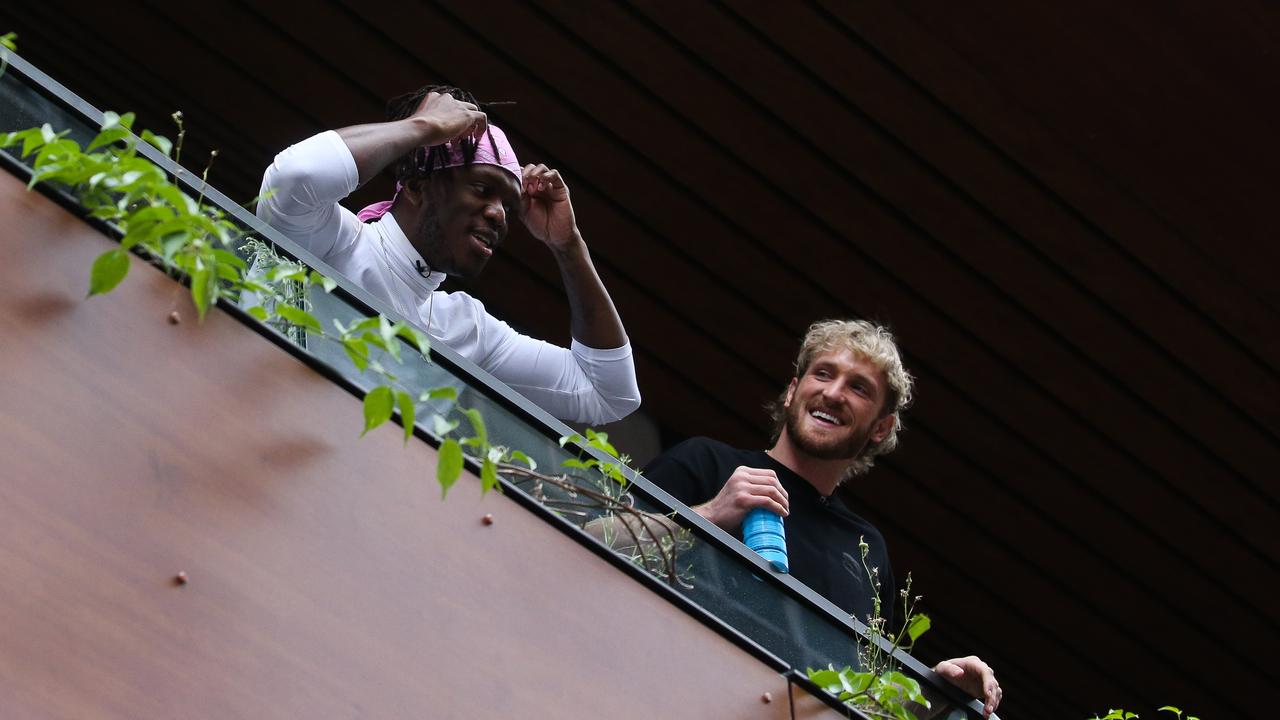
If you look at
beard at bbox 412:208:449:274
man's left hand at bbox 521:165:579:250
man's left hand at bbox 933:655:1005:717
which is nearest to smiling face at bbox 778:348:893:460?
man's left hand at bbox 521:165:579:250

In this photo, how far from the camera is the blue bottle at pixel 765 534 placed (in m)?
3.07

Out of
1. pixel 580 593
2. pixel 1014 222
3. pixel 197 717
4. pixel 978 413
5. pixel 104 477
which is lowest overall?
pixel 197 717

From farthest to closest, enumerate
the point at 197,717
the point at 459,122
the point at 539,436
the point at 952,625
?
the point at 952,625 < the point at 459,122 < the point at 539,436 < the point at 197,717

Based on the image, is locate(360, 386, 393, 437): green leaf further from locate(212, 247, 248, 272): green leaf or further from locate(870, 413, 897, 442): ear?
locate(870, 413, 897, 442): ear

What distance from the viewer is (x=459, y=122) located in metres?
3.47

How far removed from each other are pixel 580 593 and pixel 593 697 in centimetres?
18

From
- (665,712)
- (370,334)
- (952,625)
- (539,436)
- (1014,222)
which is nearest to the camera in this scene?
(370,334)

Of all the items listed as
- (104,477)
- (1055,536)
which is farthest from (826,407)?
(1055,536)

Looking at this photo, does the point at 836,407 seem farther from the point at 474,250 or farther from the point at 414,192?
the point at 414,192

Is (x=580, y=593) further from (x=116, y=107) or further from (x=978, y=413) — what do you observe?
(x=116, y=107)

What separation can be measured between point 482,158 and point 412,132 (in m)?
0.37

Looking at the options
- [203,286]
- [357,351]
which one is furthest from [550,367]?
[203,286]

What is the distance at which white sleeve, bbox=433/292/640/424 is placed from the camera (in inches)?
140

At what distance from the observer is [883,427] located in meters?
4.10
